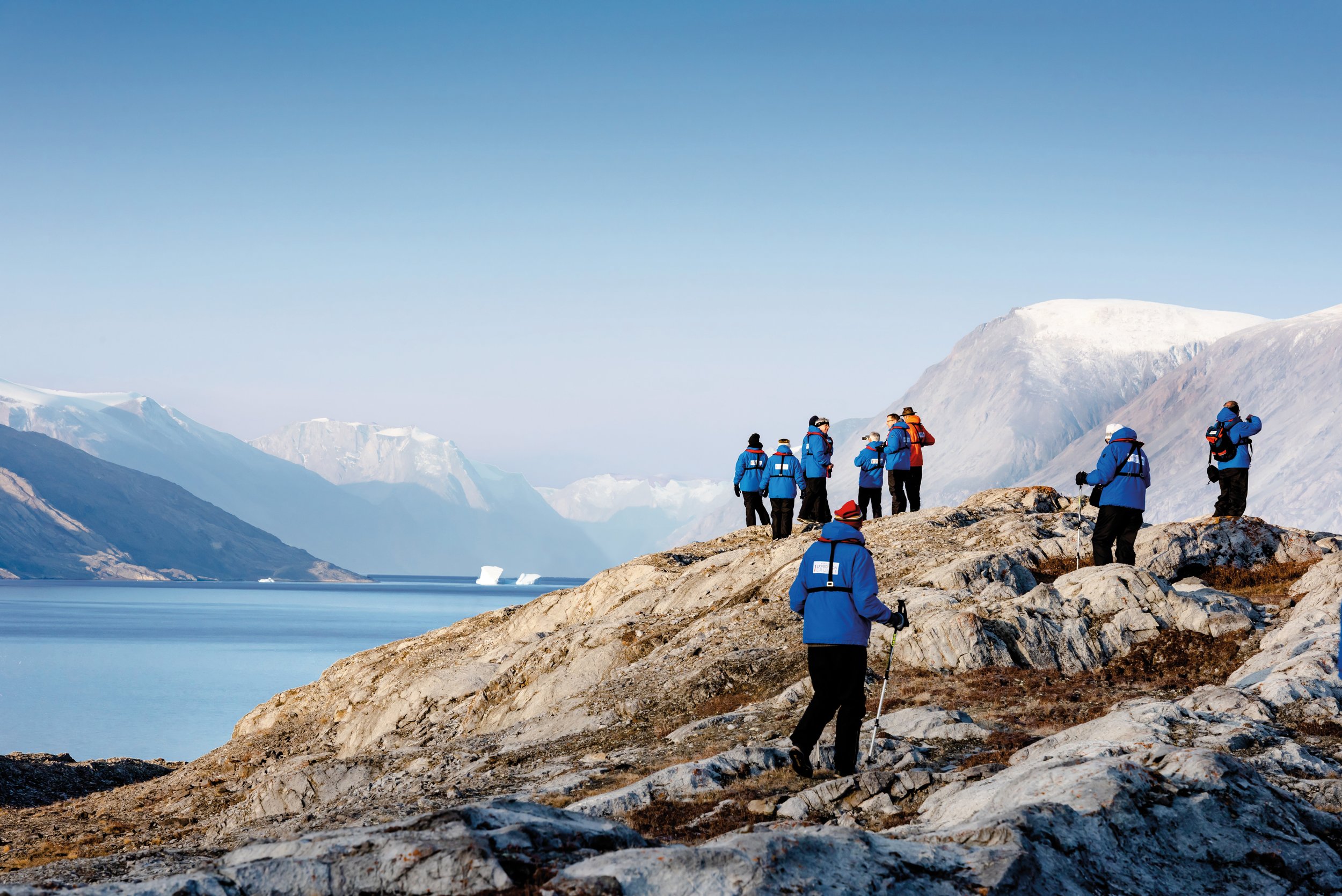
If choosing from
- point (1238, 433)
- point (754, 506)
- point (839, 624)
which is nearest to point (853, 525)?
point (839, 624)

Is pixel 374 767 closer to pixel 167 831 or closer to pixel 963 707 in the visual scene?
pixel 167 831

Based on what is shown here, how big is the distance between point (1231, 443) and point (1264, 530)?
216 centimetres

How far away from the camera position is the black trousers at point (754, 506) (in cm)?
3259

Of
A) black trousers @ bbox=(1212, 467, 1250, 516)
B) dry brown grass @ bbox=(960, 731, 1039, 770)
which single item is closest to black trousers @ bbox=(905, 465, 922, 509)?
black trousers @ bbox=(1212, 467, 1250, 516)

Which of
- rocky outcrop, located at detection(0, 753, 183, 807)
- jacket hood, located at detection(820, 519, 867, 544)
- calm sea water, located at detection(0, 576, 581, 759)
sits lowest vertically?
Result: calm sea water, located at detection(0, 576, 581, 759)

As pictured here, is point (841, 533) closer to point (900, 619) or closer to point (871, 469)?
point (900, 619)

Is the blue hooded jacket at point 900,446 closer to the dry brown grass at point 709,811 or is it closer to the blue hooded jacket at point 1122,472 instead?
the blue hooded jacket at point 1122,472

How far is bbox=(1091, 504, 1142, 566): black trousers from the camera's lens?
734 inches

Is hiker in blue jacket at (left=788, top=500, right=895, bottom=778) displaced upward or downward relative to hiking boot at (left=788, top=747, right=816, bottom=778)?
upward

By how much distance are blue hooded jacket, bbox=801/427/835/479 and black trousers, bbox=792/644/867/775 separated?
711 inches

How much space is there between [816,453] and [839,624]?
18642 millimetres

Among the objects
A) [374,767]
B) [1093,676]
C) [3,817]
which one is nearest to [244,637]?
[3,817]

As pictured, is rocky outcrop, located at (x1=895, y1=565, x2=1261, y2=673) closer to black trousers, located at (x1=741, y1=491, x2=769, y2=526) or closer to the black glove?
the black glove

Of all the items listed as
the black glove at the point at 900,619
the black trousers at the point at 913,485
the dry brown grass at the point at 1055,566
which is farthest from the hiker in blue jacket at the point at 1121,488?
the black trousers at the point at 913,485
